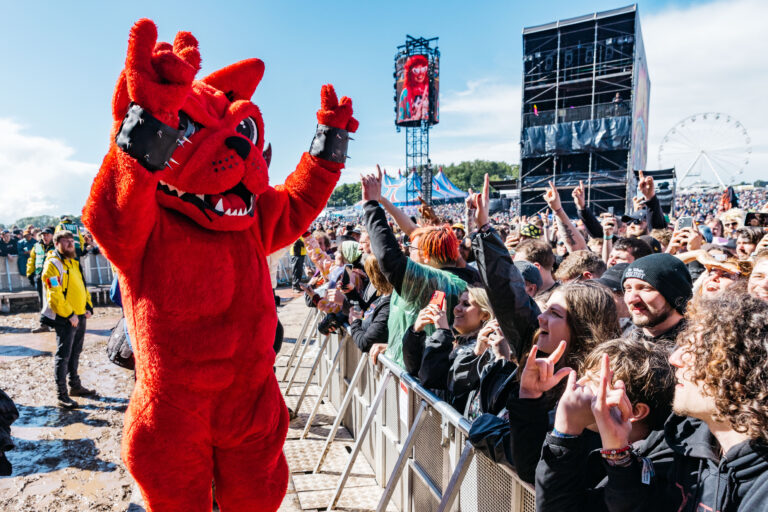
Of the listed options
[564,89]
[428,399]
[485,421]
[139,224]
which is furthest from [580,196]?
[564,89]

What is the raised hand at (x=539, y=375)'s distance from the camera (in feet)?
4.84

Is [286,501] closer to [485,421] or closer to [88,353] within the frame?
[485,421]

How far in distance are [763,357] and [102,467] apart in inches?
180

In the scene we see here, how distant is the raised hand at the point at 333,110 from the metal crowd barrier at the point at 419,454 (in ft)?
4.61

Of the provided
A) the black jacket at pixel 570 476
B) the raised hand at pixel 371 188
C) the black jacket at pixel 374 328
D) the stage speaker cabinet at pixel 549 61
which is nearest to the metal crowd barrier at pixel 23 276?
the black jacket at pixel 374 328

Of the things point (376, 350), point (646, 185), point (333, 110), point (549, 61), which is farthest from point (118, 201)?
point (549, 61)

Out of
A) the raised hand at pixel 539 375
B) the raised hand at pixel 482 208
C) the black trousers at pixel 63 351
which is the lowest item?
the black trousers at pixel 63 351

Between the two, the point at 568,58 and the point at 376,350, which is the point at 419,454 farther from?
the point at 568,58

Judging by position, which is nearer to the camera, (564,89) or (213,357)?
(213,357)

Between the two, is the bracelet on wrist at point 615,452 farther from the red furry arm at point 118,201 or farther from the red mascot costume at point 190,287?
the red furry arm at point 118,201

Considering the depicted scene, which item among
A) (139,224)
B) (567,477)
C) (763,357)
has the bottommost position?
(567,477)

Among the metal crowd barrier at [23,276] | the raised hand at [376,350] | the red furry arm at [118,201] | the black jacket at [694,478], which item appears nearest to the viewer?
the black jacket at [694,478]

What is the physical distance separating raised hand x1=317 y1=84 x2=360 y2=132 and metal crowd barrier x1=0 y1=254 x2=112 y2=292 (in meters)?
11.3

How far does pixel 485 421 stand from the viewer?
1.80m
